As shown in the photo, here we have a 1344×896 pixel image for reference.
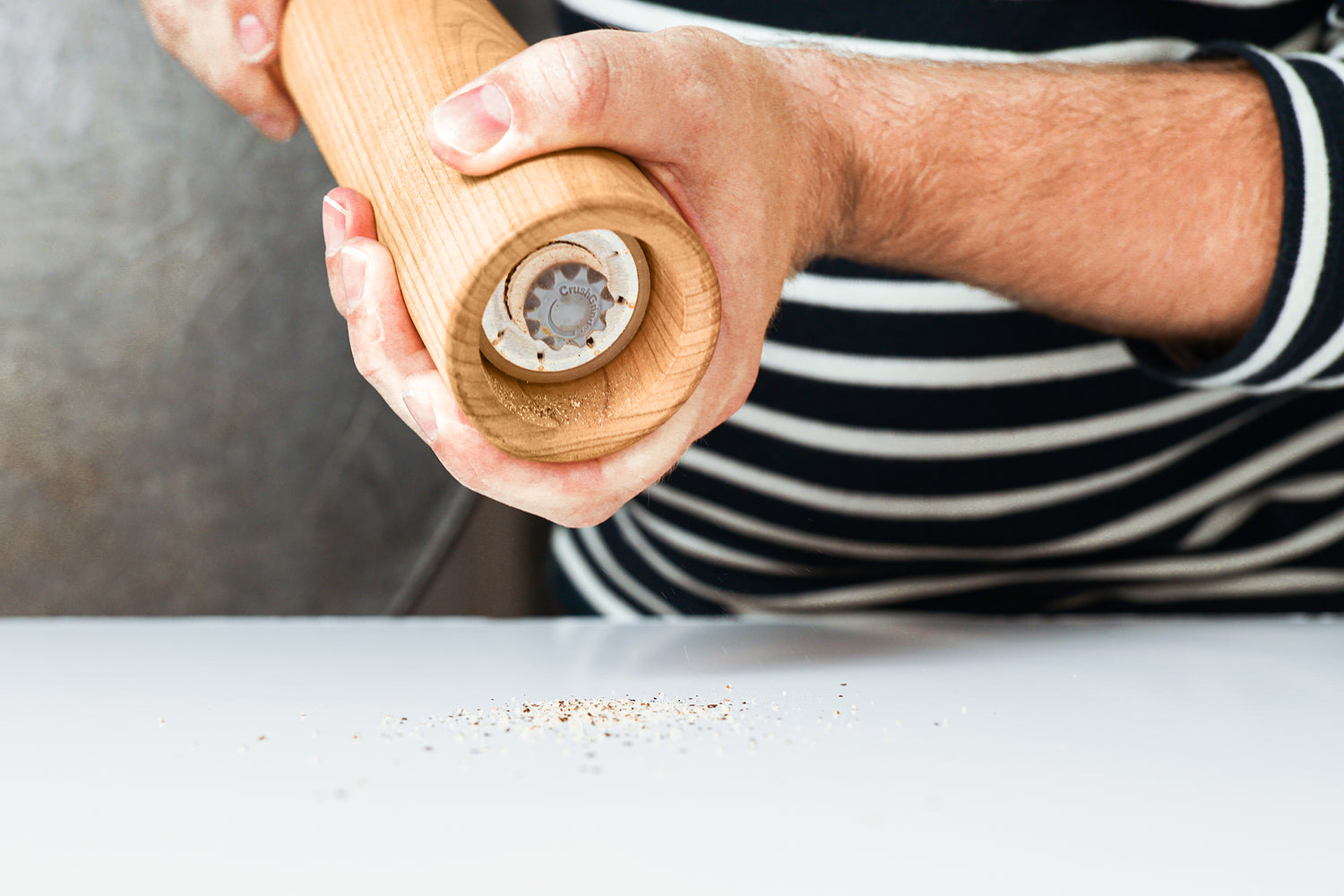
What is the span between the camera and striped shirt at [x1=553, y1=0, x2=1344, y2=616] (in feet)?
2.34

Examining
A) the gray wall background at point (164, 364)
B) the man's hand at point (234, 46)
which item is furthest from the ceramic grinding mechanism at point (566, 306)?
the gray wall background at point (164, 364)

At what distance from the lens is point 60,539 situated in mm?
932

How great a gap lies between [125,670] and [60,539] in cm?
48

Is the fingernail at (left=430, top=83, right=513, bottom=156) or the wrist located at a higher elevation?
the wrist

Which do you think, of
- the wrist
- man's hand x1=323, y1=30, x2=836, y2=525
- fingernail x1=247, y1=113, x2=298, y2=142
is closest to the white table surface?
man's hand x1=323, y1=30, x2=836, y2=525

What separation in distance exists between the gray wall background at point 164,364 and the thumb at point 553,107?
0.63 meters

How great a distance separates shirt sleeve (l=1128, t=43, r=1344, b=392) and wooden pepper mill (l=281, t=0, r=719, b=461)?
350mm

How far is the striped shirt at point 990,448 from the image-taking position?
713 millimetres

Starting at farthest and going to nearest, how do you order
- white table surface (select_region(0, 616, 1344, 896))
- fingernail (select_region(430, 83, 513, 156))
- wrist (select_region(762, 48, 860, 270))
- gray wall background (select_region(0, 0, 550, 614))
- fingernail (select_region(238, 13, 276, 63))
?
gray wall background (select_region(0, 0, 550, 614)), fingernail (select_region(238, 13, 276, 63)), wrist (select_region(762, 48, 860, 270)), fingernail (select_region(430, 83, 513, 156)), white table surface (select_region(0, 616, 1344, 896))

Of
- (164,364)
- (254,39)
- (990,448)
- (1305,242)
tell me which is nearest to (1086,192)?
(1305,242)

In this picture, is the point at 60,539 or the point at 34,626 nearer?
the point at 34,626

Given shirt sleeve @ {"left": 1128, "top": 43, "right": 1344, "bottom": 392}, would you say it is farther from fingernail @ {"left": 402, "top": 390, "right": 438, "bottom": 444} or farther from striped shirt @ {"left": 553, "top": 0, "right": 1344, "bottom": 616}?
fingernail @ {"left": 402, "top": 390, "right": 438, "bottom": 444}

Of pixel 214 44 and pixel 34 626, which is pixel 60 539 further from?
pixel 214 44

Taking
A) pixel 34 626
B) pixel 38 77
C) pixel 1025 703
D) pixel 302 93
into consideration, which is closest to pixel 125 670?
pixel 34 626
